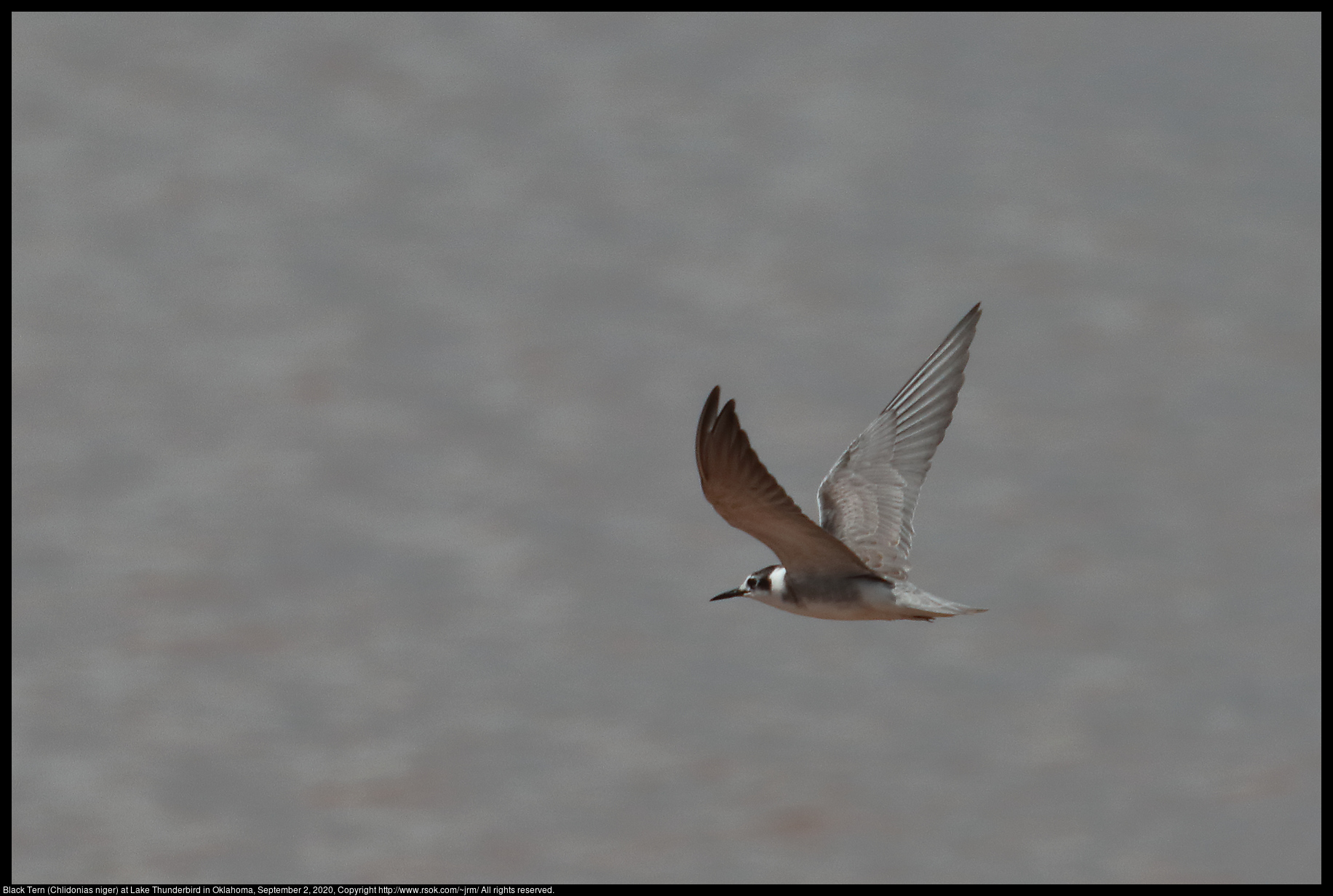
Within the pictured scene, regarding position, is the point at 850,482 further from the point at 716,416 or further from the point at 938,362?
the point at 716,416

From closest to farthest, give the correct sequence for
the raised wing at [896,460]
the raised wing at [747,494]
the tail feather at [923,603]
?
the raised wing at [747,494]
the tail feather at [923,603]
the raised wing at [896,460]

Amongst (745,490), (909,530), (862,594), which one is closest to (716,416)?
(745,490)

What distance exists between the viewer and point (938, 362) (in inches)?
353

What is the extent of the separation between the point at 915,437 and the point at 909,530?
60cm

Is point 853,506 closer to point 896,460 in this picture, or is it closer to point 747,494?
point 896,460

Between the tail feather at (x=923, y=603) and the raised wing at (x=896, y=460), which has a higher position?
the raised wing at (x=896, y=460)

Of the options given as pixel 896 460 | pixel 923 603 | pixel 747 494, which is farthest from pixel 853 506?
pixel 747 494

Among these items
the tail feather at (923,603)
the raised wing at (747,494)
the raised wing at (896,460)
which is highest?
the raised wing at (896,460)

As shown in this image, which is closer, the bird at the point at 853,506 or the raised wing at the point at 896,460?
the bird at the point at 853,506

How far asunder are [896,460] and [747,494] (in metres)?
2.35

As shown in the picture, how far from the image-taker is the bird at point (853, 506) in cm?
678

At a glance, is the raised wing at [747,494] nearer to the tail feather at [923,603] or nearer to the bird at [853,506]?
the bird at [853,506]

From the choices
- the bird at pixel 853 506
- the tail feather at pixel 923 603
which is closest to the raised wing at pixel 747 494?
the bird at pixel 853 506

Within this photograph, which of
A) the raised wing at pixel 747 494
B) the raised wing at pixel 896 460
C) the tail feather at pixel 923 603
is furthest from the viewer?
the raised wing at pixel 896 460
